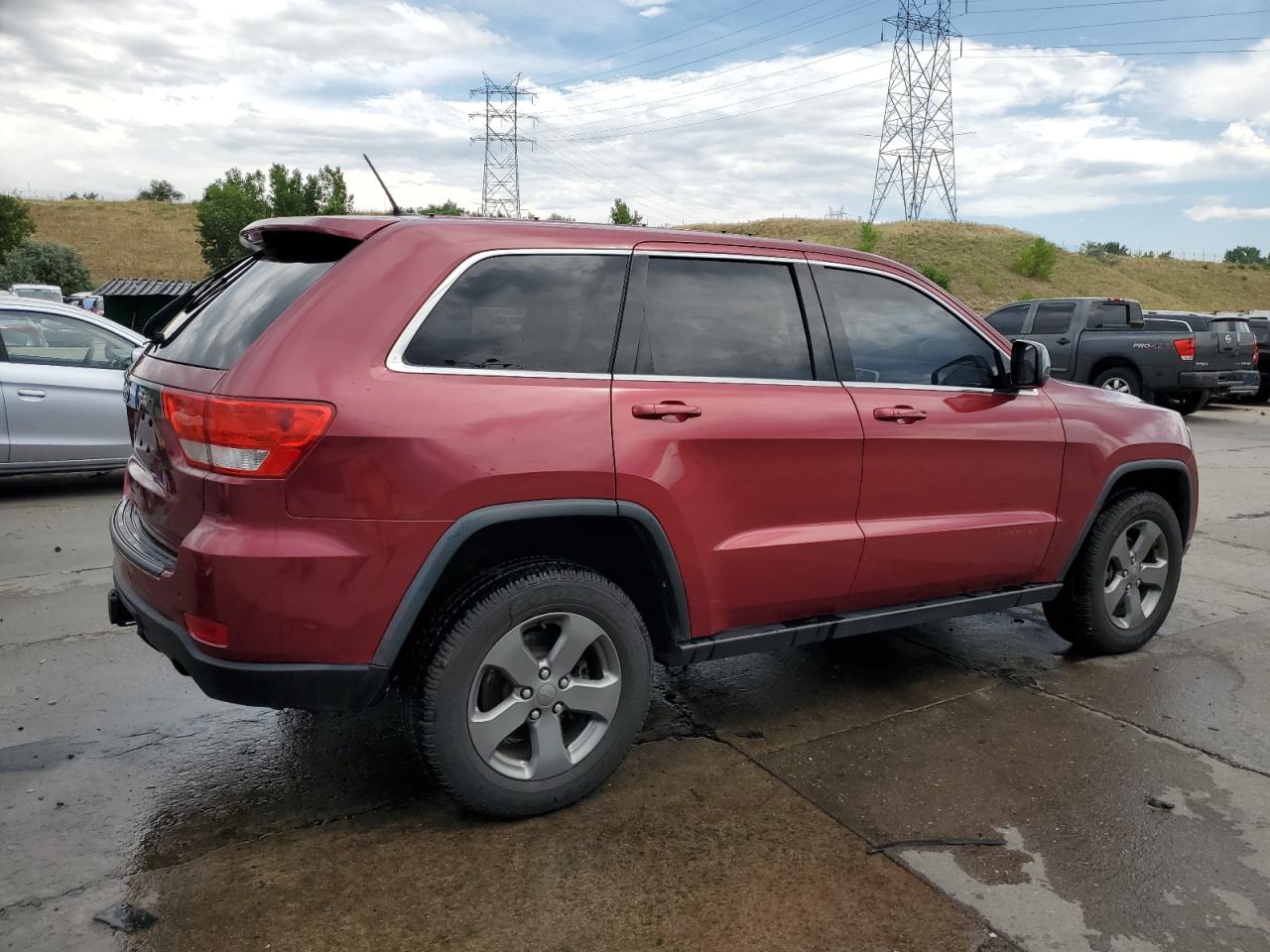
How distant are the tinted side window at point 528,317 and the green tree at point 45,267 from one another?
60889 millimetres

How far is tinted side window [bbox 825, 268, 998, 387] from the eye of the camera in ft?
12.5

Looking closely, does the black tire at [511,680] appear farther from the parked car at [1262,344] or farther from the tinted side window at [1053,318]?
the parked car at [1262,344]

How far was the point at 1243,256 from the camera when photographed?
3541 inches

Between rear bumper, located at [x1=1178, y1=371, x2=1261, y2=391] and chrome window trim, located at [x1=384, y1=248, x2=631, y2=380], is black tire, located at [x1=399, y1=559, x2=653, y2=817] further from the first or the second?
rear bumper, located at [x1=1178, y1=371, x2=1261, y2=391]

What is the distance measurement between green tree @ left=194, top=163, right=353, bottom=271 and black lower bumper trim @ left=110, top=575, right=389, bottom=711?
67.4 meters

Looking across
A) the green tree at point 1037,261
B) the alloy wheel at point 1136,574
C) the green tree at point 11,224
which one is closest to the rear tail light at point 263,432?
the alloy wheel at point 1136,574

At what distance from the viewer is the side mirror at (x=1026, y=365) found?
4.11 meters

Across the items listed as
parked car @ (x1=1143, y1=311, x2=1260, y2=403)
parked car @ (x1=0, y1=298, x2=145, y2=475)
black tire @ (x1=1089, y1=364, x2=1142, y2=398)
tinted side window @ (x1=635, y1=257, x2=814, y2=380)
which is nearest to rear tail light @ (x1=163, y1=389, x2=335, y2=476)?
tinted side window @ (x1=635, y1=257, x2=814, y2=380)

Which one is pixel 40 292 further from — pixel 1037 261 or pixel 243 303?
pixel 1037 261

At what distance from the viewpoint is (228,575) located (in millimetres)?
2682

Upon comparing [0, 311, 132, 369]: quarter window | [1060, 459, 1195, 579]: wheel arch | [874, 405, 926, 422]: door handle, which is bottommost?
[1060, 459, 1195, 579]: wheel arch

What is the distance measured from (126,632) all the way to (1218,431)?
50.9 ft

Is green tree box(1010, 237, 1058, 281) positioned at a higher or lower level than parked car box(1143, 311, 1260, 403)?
higher

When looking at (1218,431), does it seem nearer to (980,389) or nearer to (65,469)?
(980,389)
